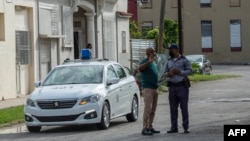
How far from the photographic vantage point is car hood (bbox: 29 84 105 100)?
57.3ft

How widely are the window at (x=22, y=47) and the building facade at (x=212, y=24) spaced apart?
1638 inches

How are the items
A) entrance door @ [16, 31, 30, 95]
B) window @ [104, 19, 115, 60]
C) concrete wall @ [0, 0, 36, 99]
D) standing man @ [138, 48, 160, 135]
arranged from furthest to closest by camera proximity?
window @ [104, 19, 115, 60], entrance door @ [16, 31, 30, 95], concrete wall @ [0, 0, 36, 99], standing man @ [138, 48, 160, 135]

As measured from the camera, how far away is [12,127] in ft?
64.8

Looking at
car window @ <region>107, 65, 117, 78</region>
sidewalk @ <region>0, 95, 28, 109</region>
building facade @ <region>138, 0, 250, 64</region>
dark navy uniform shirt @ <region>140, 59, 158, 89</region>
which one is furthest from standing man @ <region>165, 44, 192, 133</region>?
building facade @ <region>138, 0, 250, 64</region>

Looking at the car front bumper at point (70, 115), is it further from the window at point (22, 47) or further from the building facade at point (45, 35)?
the window at point (22, 47)

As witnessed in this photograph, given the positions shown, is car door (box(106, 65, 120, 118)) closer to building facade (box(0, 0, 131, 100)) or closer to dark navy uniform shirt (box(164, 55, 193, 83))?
dark navy uniform shirt (box(164, 55, 193, 83))

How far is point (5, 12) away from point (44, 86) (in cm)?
1055

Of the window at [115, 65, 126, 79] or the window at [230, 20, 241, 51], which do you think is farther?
the window at [230, 20, 241, 51]

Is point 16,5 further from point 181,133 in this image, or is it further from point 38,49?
point 181,133

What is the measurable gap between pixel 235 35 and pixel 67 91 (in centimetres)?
5553

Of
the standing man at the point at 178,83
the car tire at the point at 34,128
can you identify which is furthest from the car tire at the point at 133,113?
the standing man at the point at 178,83

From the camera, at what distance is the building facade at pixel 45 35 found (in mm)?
28703

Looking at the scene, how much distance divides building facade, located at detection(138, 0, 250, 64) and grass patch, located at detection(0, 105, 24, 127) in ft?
161

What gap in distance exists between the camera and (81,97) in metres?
17.4
